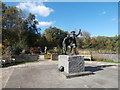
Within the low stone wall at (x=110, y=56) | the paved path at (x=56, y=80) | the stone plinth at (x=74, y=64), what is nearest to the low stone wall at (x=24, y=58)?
the paved path at (x=56, y=80)

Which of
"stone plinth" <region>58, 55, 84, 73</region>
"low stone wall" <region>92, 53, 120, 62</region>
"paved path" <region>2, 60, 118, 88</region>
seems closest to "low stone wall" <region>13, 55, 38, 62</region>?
"paved path" <region>2, 60, 118, 88</region>

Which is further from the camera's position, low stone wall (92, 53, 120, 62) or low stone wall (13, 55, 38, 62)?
low stone wall (13, 55, 38, 62)

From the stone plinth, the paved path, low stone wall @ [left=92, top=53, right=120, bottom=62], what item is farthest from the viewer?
low stone wall @ [left=92, top=53, right=120, bottom=62]

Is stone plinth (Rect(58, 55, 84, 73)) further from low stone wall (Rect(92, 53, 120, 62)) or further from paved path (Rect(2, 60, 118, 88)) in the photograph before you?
low stone wall (Rect(92, 53, 120, 62))

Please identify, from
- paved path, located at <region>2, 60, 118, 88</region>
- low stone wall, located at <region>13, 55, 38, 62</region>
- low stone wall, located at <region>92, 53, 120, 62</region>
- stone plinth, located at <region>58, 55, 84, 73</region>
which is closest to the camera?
paved path, located at <region>2, 60, 118, 88</region>

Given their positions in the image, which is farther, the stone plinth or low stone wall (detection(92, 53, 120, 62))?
low stone wall (detection(92, 53, 120, 62))

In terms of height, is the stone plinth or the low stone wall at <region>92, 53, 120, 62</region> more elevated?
the stone plinth

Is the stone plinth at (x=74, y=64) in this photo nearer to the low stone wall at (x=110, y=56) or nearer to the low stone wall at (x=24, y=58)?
the low stone wall at (x=110, y=56)

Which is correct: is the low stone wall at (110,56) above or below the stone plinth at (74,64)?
below

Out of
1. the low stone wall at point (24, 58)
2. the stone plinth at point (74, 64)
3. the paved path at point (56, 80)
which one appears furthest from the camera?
the low stone wall at point (24, 58)

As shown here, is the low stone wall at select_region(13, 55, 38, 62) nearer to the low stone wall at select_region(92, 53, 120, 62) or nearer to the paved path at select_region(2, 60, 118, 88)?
the paved path at select_region(2, 60, 118, 88)

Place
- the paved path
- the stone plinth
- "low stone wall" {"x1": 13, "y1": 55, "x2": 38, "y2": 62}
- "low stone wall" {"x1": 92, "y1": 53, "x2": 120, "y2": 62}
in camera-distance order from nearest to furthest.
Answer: the paved path → the stone plinth → "low stone wall" {"x1": 92, "y1": 53, "x2": 120, "y2": 62} → "low stone wall" {"x1": 13, "y1": 55, "x2": 38, "y2": 62}

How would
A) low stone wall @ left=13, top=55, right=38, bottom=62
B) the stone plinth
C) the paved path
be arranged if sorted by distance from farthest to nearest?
low stone wall @ left=13, top=55, right=38, bottom=62 → the stone plinth → the paved path

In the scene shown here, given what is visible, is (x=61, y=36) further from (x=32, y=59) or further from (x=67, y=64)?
(x=67, y=64)
